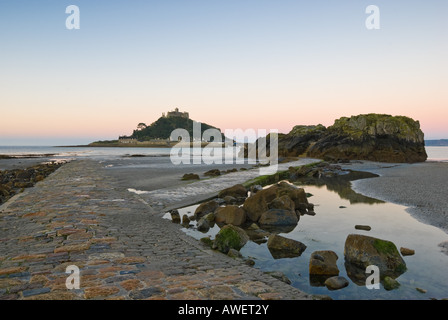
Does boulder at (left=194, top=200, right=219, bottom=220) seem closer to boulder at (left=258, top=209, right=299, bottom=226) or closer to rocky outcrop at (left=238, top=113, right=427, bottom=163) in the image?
boulder at (left=258, top=209, right=299, bottom=226)

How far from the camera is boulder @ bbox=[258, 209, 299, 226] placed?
10.7m

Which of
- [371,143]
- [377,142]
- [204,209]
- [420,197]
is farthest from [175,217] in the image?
[377,142]

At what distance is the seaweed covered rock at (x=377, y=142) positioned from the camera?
46.8 metres

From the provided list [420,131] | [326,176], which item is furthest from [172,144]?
[326,176]

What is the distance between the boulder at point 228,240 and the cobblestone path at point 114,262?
0.44 metres

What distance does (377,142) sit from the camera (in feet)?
162

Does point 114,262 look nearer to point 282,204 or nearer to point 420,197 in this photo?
point 282,204

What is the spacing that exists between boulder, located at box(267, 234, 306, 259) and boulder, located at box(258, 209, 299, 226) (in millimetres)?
2563

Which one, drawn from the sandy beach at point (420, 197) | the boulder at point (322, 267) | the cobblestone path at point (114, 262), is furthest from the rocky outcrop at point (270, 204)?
the sandy beach at point (420, 197)

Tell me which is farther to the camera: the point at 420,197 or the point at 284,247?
the point at 420,197

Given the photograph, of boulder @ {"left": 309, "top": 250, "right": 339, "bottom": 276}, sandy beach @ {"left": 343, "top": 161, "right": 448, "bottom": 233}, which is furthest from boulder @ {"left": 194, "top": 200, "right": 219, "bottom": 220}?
sandy beach @ {"left": 343, "top": 161, "right": 448, "bottom": 233}

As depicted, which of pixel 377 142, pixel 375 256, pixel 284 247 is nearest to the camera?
pixel 375 256

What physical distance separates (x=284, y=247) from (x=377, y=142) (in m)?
48.3
